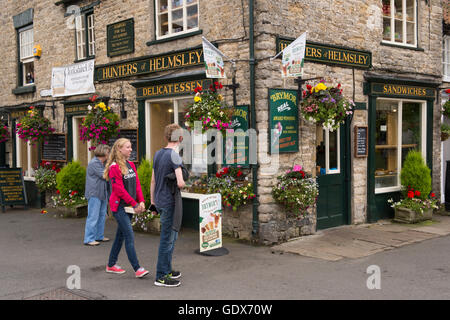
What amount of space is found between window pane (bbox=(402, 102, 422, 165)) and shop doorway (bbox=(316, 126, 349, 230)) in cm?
207

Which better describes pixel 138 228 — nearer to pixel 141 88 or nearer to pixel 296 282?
pixel 141 88

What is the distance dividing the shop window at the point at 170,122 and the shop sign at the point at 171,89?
0.71 feet

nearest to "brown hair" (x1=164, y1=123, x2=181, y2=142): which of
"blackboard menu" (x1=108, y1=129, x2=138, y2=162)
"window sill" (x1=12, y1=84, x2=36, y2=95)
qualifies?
"blackboard menu" (x1=108, y1=129, x2=138, y2=162)

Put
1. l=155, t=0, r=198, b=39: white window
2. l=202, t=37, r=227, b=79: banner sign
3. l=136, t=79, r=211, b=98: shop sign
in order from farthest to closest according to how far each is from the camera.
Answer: l=155, t=0, r=198, b=39: white window, l=136, t=79, r=211, b=98: shop sign, l=202, t=37, r=227, b=79: banner sign

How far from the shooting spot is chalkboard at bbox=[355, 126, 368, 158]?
32.2 ft

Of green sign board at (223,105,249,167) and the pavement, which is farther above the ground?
green sign board at (223,105,249,167)

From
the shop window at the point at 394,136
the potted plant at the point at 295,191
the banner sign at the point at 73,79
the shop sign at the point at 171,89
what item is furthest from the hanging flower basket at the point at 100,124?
the shop window at the point at 394,136

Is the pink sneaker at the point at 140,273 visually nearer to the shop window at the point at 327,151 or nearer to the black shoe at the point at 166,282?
the black shoe at the point at 166,282

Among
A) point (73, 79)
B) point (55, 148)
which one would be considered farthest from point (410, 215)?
point (55, 148)

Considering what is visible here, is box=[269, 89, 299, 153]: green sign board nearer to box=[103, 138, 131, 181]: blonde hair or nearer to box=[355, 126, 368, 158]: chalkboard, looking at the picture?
box=[355, 126, 368, 158]: chalkboard

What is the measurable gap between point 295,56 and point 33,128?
790 centimetres

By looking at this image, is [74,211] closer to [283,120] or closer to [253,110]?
[253,110]

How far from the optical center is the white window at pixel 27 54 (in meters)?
14.0

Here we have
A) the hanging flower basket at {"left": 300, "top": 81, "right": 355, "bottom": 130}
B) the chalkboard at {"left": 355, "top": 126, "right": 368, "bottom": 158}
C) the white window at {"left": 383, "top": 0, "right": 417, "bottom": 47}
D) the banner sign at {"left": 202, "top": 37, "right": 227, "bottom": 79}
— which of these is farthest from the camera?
the white window at {"left": 383, "top": 0, "right": 417, "bottom": 47}
